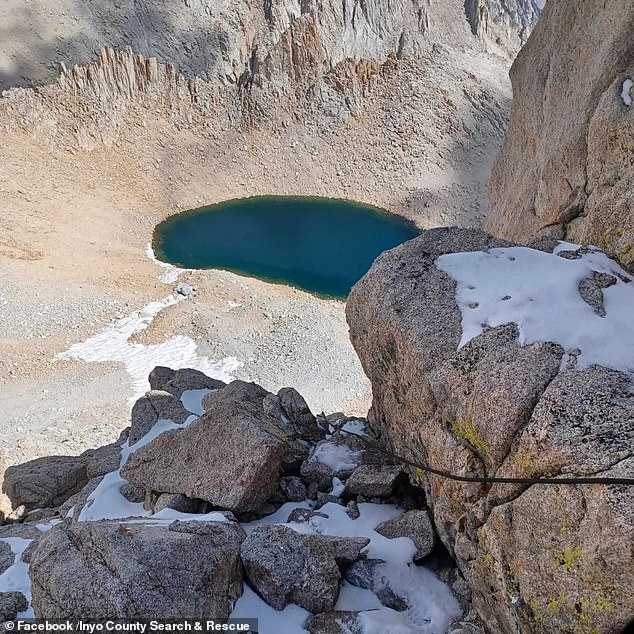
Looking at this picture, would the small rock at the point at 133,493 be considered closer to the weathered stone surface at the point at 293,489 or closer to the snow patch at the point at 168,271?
the weathered stone surface at the point at 293,489

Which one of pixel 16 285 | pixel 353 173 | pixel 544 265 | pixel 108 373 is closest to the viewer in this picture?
pixel 544 265

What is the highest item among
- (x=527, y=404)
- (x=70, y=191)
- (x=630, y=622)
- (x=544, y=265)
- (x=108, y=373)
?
(x=544, y=265)

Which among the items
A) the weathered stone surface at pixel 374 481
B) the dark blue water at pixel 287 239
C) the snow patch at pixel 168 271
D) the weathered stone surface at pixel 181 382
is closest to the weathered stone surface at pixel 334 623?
the weathered stone surface at pixel 374 481

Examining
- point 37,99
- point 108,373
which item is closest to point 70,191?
point 37,99

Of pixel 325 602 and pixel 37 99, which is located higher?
pixel 325 602

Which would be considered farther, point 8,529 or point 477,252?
point 8,529

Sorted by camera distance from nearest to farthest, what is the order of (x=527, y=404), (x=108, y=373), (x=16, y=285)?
(x=527, y=404) → (x=108, y=373) → (x=16, y=285)

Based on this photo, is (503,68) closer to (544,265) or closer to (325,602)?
(544,265)
